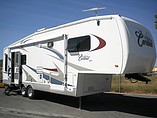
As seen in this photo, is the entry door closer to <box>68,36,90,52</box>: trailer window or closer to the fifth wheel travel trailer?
the fifth wheel travel trailer

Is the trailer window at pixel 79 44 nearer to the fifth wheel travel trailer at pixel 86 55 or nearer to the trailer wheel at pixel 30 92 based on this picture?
the fifth wheel travel trailer at pixel 86 55

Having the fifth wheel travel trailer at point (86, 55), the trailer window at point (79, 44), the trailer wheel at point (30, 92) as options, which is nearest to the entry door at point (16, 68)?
the fifth wheel travel trailer at point (86, 55)

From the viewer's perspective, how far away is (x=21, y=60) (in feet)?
40.5

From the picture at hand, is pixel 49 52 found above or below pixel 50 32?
below

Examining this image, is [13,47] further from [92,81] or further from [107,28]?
[107,28]

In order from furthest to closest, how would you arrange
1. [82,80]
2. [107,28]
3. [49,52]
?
[49,52] < [82,80] < [107,28]

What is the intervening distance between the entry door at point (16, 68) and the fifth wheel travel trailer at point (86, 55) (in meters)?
0.87

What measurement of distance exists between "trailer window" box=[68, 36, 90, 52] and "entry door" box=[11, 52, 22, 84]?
483 cm

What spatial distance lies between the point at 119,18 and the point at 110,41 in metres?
0.87

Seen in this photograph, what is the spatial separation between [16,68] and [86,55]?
626cm

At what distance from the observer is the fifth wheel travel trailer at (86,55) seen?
7.30 m

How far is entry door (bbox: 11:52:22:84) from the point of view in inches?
490

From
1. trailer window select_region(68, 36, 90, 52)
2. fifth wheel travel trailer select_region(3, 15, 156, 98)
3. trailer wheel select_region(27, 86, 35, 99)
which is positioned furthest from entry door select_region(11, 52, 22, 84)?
trailer window select_region(68, 36, 90, 52)

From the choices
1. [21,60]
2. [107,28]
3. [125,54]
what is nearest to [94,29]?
[107,28]
